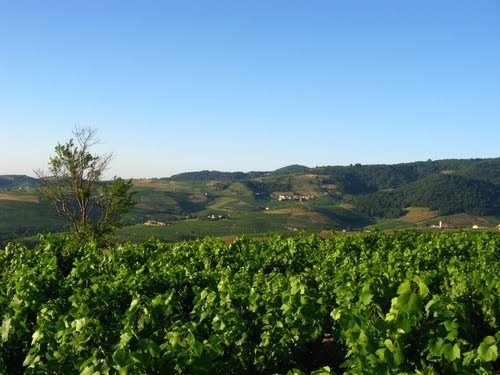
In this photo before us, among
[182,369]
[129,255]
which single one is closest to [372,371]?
[182,369]

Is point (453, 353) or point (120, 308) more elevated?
point (453, 353)

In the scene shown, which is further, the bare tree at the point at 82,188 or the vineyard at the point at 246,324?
the bare tree at the point at 82,188

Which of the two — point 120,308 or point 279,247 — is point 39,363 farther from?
point 279,247

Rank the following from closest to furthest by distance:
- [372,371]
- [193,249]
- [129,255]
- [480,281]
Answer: [372,371] < [480,281] < [129,255] < [193,249]

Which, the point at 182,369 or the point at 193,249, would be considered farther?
the point at 193,249

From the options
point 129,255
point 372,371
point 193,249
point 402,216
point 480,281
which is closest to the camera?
point 372,371

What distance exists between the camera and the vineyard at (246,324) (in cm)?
563

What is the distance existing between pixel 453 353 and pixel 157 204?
7523 inches

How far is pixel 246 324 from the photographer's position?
27.4 ft

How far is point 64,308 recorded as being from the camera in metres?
8.46

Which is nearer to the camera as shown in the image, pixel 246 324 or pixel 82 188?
pixel 246 324

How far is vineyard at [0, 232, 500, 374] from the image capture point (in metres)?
5.63

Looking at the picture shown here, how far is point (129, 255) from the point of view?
54.3 feet

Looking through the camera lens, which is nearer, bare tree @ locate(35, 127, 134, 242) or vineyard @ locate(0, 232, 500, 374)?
vineyard @ locate(0, 232, 500, 374)
